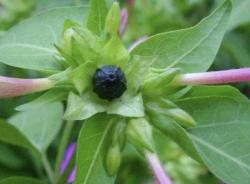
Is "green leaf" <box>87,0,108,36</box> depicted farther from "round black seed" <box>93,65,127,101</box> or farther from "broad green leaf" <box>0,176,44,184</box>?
"broad green leaf" <box>0,176,44,184</box>

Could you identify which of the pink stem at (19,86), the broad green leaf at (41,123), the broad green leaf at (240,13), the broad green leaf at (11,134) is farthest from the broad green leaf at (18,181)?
the broad green leaf at (240,13)

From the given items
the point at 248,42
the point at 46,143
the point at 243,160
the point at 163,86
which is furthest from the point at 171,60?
the point at 248,42

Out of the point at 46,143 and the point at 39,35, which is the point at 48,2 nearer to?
the point at 46,143

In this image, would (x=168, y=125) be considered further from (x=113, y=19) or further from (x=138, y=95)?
(x=113, y=19)

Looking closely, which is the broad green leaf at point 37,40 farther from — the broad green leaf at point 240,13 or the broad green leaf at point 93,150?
the broad green leaf at point 240,13

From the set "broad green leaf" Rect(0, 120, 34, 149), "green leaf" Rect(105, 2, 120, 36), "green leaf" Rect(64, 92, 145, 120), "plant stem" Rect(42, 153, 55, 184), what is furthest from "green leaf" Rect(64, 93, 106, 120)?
"plant stem" Rect(42, 153, 55, 184)

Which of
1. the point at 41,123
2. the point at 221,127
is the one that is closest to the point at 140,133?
the point at 221,127
